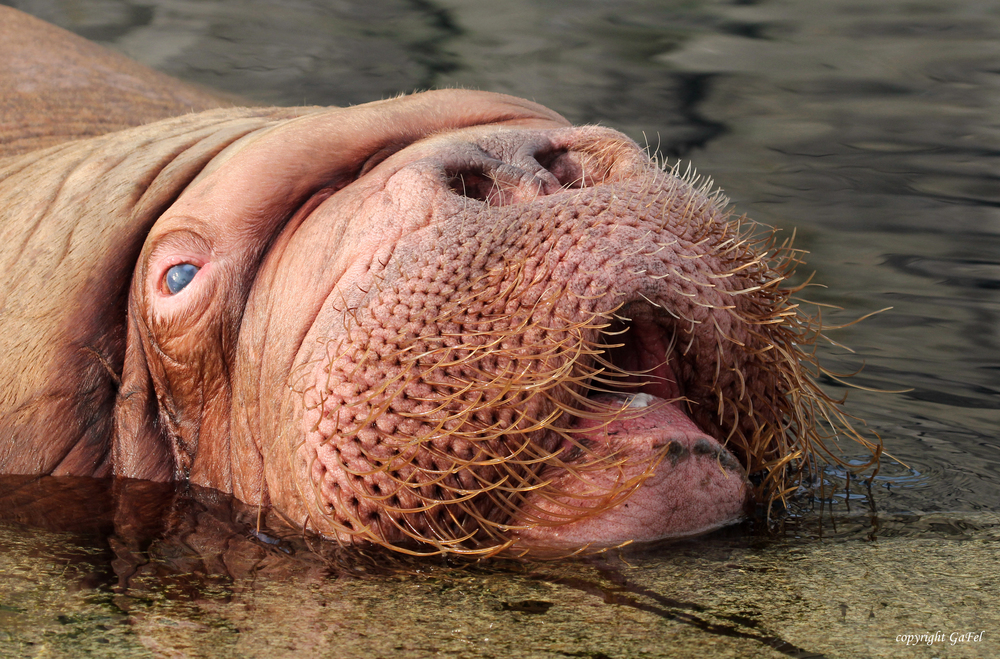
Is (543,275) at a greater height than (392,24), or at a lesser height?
lesser

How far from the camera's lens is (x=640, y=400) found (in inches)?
100

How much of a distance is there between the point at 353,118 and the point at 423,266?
81 centimetres

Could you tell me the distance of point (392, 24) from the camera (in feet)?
34.9

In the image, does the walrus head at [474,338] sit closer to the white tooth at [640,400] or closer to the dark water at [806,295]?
the white tooth at [640,400]

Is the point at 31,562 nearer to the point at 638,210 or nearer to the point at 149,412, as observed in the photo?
the point at 149,412

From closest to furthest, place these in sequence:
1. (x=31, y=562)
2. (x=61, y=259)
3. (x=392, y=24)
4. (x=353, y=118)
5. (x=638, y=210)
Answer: (x=31, y=562)
(x=638, y=210)
(x=353, y=118)
(x=61, y=259)
(x=392, y=24)

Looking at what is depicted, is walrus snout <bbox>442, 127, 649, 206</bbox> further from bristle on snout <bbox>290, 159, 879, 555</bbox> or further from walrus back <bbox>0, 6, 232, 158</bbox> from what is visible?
walrus back <bbox>0, 6, 232, 158</bbox>

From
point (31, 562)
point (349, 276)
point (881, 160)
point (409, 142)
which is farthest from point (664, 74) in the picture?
point (31, 562)

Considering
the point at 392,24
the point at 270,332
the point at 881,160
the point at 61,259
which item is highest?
the point at 392,24

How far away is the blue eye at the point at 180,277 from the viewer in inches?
121

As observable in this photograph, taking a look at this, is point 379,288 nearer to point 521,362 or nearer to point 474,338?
point 474,338

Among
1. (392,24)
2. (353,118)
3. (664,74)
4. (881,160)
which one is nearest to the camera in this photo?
(353,118)

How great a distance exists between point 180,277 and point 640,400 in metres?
1.47

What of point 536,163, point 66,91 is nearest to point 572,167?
point 536,163
